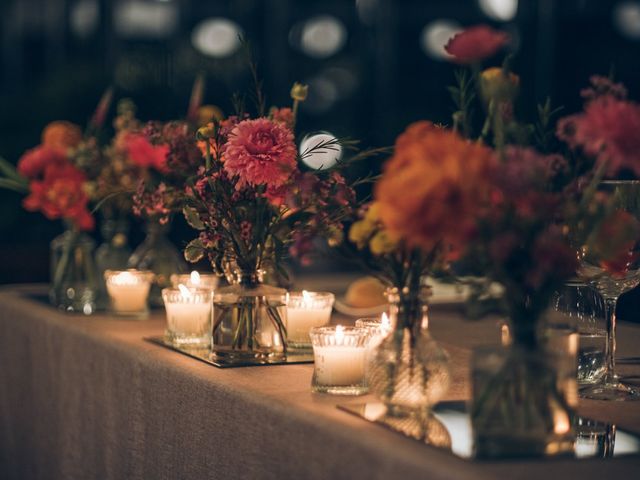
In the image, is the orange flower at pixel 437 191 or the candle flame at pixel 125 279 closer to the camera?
the orange flower at pixel 437 191

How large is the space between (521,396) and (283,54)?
7.04 meters

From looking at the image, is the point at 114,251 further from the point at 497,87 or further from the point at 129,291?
the point at 497,87

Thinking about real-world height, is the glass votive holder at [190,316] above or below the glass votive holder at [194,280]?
below

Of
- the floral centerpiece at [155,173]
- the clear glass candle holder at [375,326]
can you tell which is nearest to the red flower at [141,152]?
the floral centerpiece at [155,173]

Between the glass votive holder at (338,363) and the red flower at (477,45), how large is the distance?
442mm

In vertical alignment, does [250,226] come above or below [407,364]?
above

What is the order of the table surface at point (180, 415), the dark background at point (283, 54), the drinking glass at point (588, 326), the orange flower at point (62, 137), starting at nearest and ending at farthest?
the table surface at point (180, 415), the drinking glass at point (588, 326), the orange flower at point (62, 137), the dark background at point (283, 54)

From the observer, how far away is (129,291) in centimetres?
220

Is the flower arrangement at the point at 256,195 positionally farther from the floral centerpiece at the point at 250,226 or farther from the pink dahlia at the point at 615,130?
the pink dahlia at the point at 615,130

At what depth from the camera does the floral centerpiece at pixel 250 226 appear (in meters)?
1.63

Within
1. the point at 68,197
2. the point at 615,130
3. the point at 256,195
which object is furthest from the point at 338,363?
the point at 68,197

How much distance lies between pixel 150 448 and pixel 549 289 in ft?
2.76

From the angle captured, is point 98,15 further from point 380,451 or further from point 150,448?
point 380,451

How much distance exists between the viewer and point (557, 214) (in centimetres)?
116
